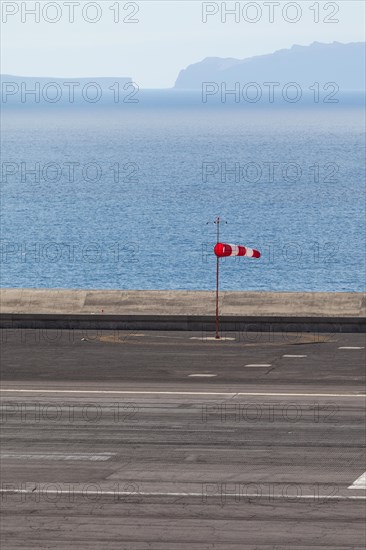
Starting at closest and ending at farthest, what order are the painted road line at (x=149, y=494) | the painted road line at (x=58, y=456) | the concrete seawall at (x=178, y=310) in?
the painted road line at (x=149, y=494)
the painted road line at (x=58, y=456)
the concrete seawall at (x=178, y=310)

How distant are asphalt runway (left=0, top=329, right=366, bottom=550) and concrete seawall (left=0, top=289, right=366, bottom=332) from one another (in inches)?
58.0

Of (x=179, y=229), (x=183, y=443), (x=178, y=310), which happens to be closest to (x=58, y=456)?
(x=183, y=443)

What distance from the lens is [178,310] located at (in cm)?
4706

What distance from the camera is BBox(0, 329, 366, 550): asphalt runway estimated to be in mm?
21719

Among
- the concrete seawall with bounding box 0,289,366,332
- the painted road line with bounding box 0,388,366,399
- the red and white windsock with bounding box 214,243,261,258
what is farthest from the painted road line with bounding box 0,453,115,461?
the concrete seawall with bounding box 0,289,366,332

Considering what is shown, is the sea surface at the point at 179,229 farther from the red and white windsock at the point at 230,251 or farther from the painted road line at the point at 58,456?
the painted road line at the point at 58,456

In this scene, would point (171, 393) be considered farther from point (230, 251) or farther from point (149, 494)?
point (230, 251)

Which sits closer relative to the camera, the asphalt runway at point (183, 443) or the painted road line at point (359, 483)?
the asphalt runway at point (183, 443)

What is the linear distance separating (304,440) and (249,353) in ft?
39.5

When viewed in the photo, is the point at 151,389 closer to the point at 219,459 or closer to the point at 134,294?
the point at 219,459

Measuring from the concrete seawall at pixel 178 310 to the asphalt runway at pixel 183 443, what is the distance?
147cm

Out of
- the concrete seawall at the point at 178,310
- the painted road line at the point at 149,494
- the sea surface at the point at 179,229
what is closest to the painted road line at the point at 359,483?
the painted road line at the point at 149,494

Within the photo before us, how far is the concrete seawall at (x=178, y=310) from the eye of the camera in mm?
44531

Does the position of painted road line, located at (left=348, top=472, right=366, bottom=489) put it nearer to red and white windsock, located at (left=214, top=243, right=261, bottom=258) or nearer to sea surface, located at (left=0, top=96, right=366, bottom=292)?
red and white windsock, located at (left=214, top=243, right=261, bottom=258)
